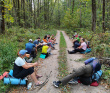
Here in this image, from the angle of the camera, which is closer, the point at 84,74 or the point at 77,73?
the point at 77,73

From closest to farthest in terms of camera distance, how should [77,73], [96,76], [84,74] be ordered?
[77,73], [84,74], [96,76]

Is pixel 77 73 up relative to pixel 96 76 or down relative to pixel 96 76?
up

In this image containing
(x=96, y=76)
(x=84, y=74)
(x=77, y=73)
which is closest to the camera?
(x=77, y=73)

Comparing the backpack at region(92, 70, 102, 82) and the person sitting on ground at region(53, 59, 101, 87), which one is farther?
the backpack at region(92, 70, 102, 82)

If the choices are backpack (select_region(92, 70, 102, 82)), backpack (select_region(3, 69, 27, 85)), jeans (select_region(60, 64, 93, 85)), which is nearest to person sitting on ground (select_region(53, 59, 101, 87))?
jeans (select_region(60, 64, 93, 85))

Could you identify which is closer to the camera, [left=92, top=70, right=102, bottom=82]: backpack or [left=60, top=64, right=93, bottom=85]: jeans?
[left=60, top=64, right=93, bottom=85]: jeans

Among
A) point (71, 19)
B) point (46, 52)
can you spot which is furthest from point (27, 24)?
point (46, 52)

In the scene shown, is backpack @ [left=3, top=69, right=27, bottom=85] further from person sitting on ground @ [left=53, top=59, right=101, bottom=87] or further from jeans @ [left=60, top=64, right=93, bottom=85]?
jeans @ [left=60, top=64, right=93, bottom=85]

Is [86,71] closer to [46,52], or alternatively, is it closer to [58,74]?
[58,74]

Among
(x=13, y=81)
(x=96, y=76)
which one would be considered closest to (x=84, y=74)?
(x=96, y=76)

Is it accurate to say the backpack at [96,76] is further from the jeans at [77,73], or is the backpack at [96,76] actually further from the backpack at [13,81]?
the backpack at [13,81]

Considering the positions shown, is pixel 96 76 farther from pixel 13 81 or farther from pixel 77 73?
pixel 13 81

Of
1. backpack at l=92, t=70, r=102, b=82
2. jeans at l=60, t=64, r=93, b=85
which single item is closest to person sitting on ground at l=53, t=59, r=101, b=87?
jeans at l=60, t=64, r=93, b=85

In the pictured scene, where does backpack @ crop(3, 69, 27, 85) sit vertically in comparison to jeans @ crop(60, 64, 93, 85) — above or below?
below
